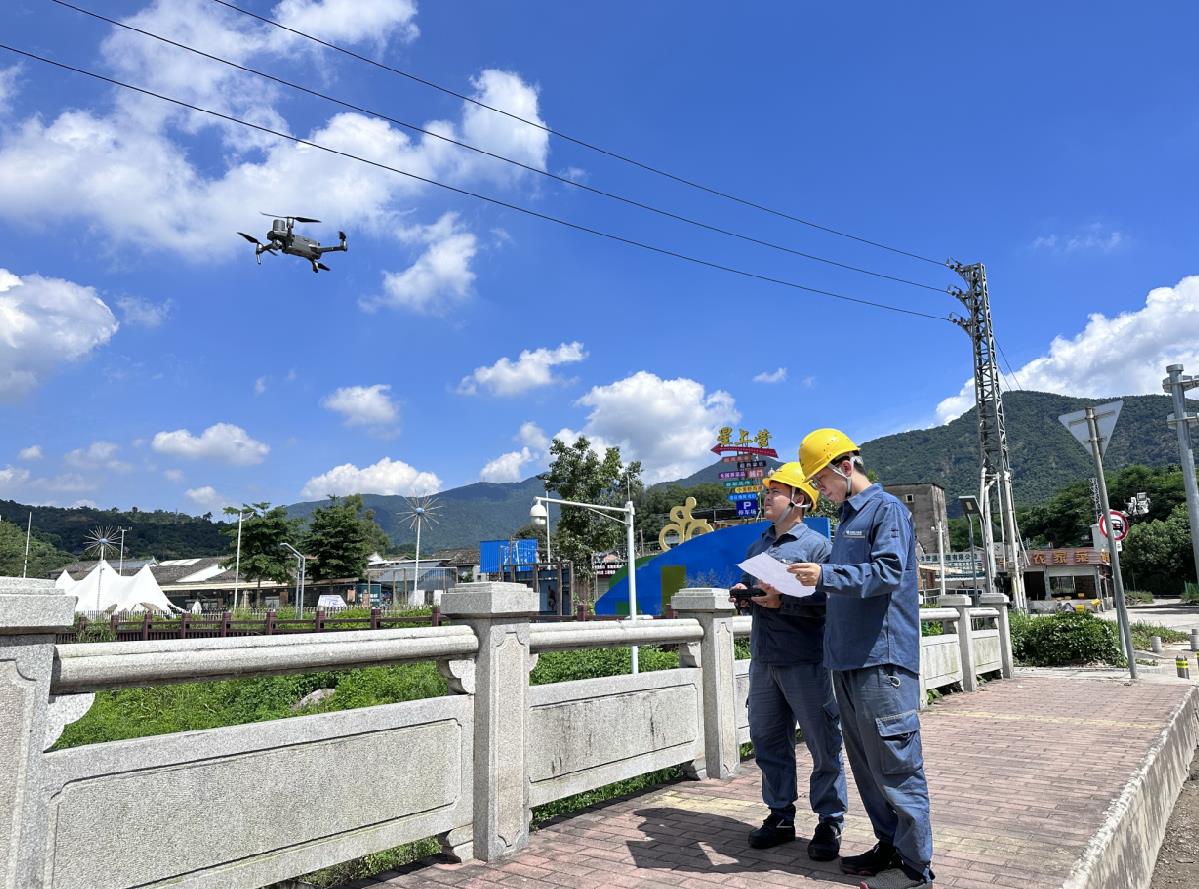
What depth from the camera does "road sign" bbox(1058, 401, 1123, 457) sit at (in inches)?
470

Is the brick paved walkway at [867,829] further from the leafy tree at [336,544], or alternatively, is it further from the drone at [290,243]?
the leafy tree at [336,544]

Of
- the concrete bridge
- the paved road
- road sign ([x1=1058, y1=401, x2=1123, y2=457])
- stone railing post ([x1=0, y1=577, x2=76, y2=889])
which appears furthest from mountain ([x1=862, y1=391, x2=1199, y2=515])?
stone railing post ([x1=0, y1=577, x2=76, y2=889])

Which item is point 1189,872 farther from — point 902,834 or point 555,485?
point 555,485

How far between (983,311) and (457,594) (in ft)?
120

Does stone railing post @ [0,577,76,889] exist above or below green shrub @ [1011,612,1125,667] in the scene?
above

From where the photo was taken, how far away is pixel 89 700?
Answer: 2832 mm

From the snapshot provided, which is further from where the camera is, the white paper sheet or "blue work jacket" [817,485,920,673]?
the white paper sheet

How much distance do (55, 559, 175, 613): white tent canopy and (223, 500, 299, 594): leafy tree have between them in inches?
466

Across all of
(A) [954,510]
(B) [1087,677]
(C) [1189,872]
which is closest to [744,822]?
(C) [1189,872]

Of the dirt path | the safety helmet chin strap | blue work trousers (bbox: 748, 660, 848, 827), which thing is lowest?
the dirt path

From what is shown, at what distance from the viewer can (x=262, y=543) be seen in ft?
201

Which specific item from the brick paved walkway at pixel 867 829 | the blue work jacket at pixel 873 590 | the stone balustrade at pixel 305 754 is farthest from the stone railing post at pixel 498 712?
the blue work jacket at pixel 873 590

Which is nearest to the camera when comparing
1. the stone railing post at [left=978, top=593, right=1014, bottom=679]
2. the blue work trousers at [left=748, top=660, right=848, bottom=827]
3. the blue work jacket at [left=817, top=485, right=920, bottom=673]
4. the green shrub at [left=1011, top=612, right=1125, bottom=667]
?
the blue work jacket at [left=817, top=485, right=920, bottom=673]

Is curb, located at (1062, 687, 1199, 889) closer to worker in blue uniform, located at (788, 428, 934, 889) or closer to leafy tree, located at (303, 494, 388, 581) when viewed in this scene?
worker in blue uniform, located at (788, 428, 934, 889)
